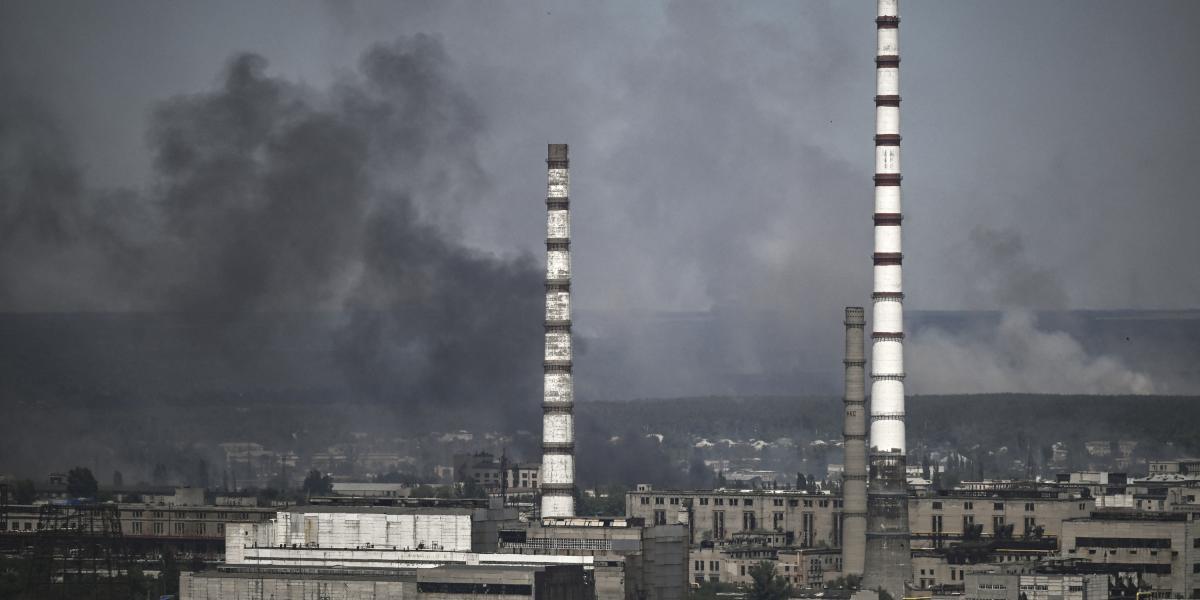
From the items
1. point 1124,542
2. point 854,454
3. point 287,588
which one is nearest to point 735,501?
point 854,454

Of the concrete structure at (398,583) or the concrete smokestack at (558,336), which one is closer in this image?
the concrete structure at (398,583)

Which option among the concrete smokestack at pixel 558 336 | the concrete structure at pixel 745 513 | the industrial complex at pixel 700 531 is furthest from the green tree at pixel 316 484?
the concrete smokestack at pixel 558 336

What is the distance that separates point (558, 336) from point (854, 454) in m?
13.0

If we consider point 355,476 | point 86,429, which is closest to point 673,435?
point 355,476

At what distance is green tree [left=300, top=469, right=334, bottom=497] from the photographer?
118625 millimetres

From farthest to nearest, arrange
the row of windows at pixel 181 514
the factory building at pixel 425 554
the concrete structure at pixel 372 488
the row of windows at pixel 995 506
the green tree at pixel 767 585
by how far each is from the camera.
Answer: the concrete structure at pixel 372 488 < the row of windows at pixel 181 514 < the row of windows at pixel 995 506 < the green tree at pixel 767 585 < the factory building at pixel 425 554

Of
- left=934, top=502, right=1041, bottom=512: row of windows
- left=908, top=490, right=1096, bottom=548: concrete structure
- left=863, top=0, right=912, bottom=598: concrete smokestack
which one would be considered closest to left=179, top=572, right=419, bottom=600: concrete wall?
left=863, top=0, right=912, bottom=598: concrete smokestack

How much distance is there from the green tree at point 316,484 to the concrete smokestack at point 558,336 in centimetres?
2853

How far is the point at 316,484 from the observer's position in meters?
122

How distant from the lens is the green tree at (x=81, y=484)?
110312 mm

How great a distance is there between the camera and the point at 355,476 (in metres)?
134

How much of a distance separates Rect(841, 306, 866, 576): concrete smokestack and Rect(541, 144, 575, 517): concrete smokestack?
36.4 feet

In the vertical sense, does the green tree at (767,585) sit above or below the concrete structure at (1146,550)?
below

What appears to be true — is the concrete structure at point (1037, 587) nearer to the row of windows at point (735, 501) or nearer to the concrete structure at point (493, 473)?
the row of windows at point (735, 501)
